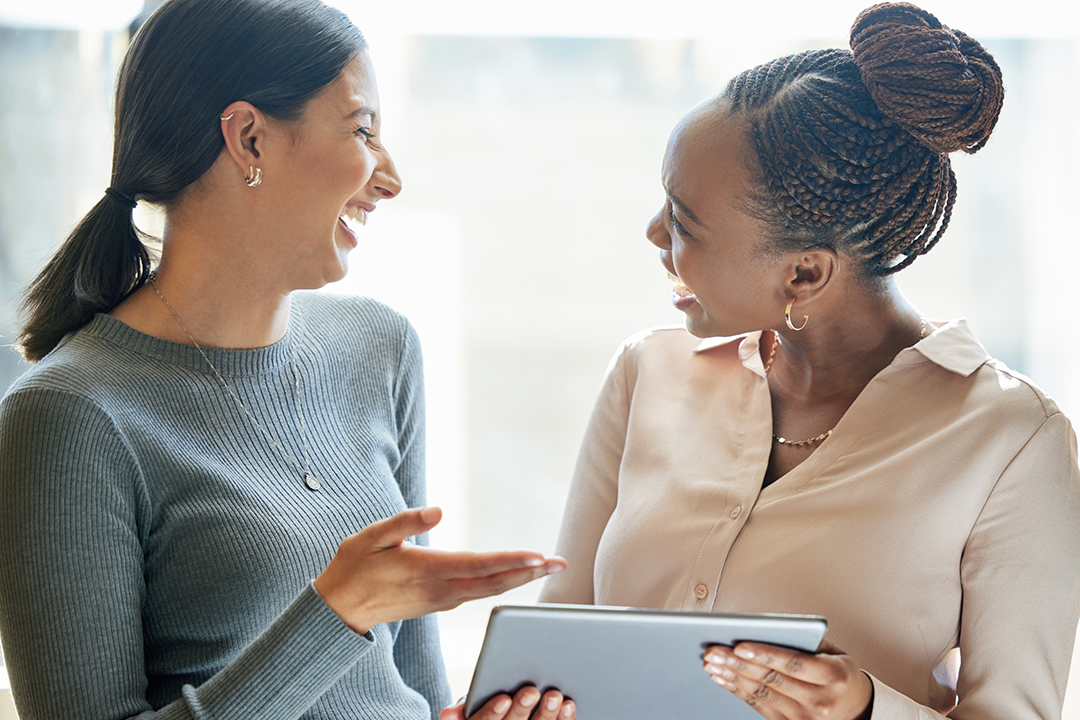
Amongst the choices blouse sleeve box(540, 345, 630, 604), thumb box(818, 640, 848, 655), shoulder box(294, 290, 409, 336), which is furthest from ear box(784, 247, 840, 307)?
shoulder box(294, 290, 409, 336)

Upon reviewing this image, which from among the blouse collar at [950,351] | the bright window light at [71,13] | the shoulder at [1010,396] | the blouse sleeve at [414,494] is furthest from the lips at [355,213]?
the bright window light at [71,13]

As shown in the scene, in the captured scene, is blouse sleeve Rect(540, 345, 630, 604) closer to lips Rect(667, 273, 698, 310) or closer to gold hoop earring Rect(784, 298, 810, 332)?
lips Rect(667, 273, 698, 310)

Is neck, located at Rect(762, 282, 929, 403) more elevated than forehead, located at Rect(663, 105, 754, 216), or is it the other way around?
forehead, located at Rect(663, 105, 754, 216)

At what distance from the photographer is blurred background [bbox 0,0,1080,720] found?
206cm

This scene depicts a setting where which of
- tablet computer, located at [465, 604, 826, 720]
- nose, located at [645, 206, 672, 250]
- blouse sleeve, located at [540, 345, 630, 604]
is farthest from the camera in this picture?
blouse sleeve, located at [540, 345, 630, 604]

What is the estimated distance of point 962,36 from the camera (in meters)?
1.19

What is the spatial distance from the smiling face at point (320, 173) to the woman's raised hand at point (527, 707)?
2.15 feet

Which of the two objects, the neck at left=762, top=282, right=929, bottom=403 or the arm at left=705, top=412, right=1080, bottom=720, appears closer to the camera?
the arm at left=705, top=412, right=1080, bottom=720

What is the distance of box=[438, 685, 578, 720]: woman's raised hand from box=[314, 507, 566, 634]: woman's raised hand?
13 centimetres

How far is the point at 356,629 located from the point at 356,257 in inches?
48.4

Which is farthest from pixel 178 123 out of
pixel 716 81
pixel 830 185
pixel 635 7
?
pixel 716 81

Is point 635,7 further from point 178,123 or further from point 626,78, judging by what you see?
point 178,123

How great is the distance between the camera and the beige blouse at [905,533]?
1.10 m

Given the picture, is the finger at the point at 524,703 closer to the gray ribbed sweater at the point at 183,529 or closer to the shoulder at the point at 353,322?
the gray ribbed sweater at the point at 183,529
